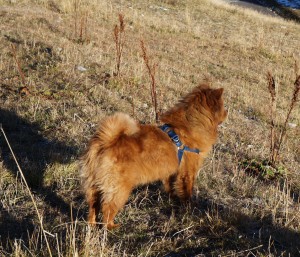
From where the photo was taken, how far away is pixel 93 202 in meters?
3.55

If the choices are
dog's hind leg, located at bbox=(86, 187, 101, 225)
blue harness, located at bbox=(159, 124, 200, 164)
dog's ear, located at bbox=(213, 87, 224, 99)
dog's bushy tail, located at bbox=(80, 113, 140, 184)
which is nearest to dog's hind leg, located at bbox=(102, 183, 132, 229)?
dog's hind leg, located at bbox=(86, 187, 101, 225)

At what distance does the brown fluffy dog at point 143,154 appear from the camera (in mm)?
3393

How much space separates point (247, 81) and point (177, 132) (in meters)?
6.93

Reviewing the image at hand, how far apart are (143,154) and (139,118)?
3.03 m

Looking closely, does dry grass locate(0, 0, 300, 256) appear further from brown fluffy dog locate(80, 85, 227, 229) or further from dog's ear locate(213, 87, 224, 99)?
dog's ear locate(213, 87, 224, 99)

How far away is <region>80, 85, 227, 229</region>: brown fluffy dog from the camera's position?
3.39 m

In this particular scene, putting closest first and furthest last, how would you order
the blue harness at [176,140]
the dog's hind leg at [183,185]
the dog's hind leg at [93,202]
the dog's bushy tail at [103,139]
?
1. the dog's bushy tail at [103,139]
2. the dog's hind leg at [93,202]
3. the blue harness at [176,140]
4. the dog's hind leg at [183,185]

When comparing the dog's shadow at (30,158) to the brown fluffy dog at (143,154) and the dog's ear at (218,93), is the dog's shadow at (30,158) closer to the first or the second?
the brown fluffy dog at (143,154)

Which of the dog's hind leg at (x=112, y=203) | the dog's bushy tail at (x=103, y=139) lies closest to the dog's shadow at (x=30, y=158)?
the dog's hind leg at (x=112, y=203)

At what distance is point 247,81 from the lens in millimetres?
10422

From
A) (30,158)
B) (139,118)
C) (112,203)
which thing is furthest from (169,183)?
(139,118)

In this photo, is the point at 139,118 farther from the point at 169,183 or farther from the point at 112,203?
the point at 112,203

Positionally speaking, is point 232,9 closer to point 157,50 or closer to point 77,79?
point 157,50

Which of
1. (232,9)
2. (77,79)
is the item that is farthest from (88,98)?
(232,9)
